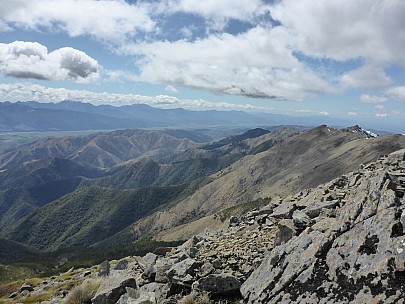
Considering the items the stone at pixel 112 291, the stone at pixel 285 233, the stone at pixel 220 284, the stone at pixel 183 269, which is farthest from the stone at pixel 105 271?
the stone at pixel 285 233

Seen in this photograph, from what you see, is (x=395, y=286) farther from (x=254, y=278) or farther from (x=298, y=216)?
(x=298, y=216)

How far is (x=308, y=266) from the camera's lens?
15352 millimetres

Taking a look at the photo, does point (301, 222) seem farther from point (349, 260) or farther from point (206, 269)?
point (349, 260)

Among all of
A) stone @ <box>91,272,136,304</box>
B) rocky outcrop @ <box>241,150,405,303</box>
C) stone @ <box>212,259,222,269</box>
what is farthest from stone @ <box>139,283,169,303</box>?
rocky outcrop @ <box>241,150,405,303</box>

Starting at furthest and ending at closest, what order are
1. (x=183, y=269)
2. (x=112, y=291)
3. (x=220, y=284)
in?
(x=112, y=291), (x=183, y=269), (x=220, y=284)

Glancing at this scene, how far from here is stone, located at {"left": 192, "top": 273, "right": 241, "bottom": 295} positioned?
58.1 ft

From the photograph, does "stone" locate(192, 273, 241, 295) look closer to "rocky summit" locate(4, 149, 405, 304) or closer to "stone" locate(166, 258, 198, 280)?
"rocky summit" locate(4, 149, 405, 304)

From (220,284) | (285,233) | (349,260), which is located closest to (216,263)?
(220,284)

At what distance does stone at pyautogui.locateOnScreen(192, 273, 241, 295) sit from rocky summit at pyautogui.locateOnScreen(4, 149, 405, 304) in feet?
0.16

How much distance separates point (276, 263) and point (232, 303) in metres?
2.98

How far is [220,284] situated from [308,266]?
4.91 metres

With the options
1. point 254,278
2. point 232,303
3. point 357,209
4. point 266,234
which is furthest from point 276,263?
point 266,234

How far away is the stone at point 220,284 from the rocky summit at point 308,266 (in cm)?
5

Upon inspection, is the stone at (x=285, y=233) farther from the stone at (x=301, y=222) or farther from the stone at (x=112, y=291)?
the stone at (x=112, y=291)
